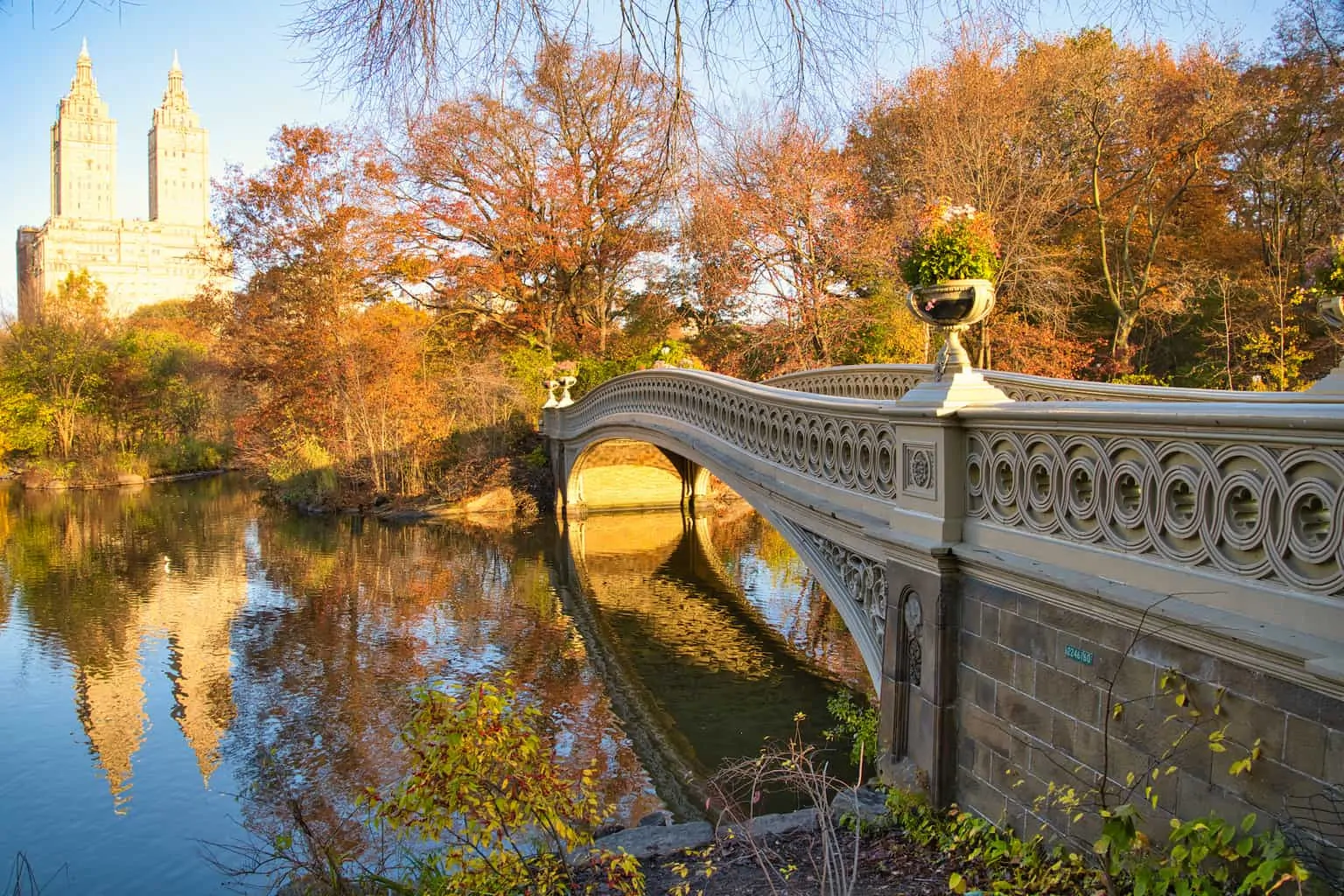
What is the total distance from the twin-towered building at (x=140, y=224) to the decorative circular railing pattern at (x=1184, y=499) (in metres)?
84.2

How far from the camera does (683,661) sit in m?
10.9

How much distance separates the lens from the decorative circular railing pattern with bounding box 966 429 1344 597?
114 inches

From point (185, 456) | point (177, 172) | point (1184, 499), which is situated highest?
point (177, 172)

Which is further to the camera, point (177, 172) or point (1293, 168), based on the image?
point (177, 172)

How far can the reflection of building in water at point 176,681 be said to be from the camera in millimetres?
8219

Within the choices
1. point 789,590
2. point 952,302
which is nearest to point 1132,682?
point 952,302

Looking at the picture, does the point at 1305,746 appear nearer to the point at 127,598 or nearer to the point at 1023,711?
the point at 1023,711

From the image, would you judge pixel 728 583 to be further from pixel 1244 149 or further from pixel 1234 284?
pixel 1244 149

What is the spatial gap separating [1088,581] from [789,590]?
1047 cm

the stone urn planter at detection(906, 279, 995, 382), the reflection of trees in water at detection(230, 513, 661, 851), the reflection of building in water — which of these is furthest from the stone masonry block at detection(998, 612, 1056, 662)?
the reflection of building in water

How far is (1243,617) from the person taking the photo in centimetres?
311

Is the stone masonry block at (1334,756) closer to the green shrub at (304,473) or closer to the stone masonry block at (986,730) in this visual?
the stone masonry block at (986,730)

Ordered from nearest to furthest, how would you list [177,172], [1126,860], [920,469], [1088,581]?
[1126,860], [1088,581], [920,469], [177,172]

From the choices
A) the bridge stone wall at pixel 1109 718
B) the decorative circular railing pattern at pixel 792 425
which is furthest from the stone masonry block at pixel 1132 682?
the decorative circular railing pattern at pixel 792 425
